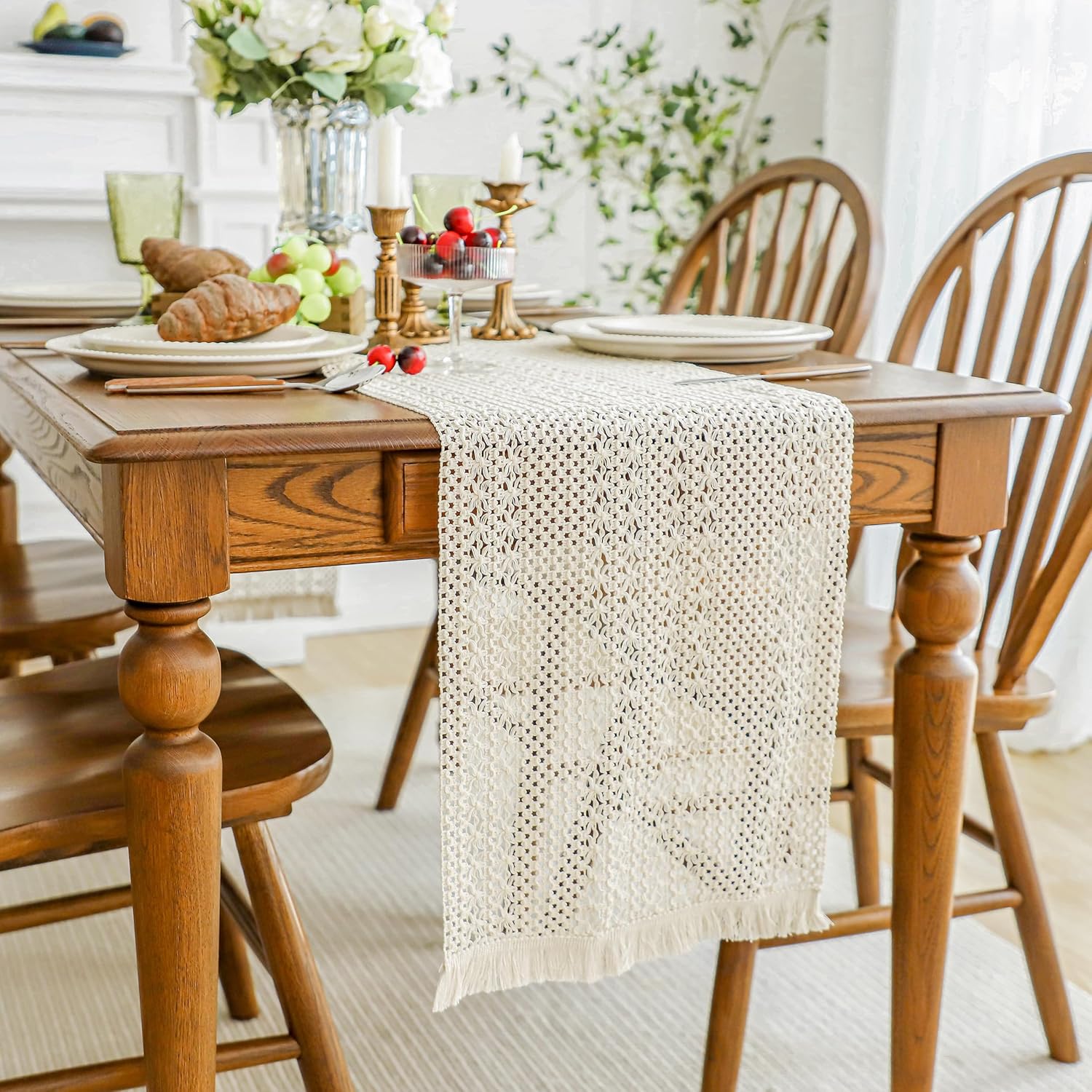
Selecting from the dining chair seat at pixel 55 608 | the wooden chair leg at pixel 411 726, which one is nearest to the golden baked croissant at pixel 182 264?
the dining chair seat at pixel 55 608

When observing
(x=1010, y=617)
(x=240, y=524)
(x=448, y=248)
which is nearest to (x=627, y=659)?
(x=240, y=524)

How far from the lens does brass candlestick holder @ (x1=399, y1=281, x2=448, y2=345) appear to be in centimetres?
157

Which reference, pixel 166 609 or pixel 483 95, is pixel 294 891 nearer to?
pixel 166 609

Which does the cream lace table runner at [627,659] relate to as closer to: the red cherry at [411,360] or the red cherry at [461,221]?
the red cherry at [411,360]

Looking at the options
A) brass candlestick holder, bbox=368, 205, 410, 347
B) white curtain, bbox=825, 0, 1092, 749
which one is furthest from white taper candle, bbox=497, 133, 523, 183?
white curtain, bbox=825, 0, 1092, 749

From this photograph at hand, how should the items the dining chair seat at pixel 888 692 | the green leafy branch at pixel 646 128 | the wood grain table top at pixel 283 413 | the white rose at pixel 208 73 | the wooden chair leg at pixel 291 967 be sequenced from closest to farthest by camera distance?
the wood grain table top at pixel 283 413 < the wooden chair leg at pixel 291 967 < the dining chair seat at pixel 888 692 < the white rose at pixel 208 73 < the green leafy branch at pixel 646 128

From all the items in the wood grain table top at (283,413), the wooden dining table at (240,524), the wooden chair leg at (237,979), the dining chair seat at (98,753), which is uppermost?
the wood grain table top at (283,413)

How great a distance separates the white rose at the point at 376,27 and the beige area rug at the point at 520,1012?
1.21 metres

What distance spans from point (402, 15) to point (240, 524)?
868mm

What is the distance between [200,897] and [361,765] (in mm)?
1458

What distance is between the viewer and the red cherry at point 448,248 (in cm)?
131

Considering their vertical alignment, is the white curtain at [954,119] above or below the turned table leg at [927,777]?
above

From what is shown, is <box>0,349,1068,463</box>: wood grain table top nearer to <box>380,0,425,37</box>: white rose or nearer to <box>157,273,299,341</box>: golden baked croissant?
<box>157,273,299,341</box>: golden baked croissant

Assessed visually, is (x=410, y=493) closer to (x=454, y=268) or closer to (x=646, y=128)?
(x=454, y=268)
